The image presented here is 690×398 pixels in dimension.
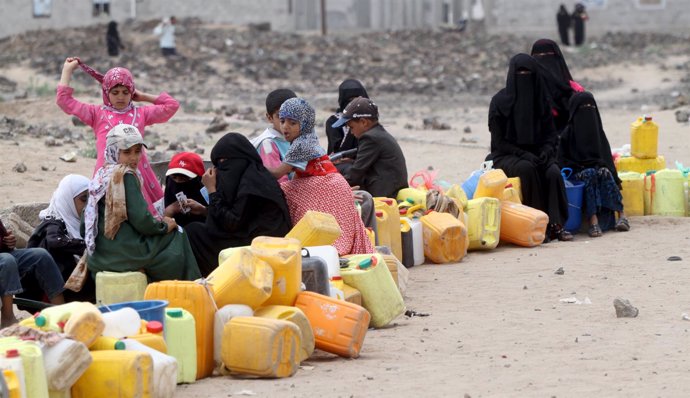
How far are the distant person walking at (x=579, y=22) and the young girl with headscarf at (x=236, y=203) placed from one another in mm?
29058

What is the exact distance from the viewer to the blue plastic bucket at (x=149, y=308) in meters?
5.23

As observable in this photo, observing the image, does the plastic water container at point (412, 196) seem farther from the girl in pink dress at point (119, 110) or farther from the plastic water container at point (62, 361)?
the plastic water container at point (62, 361)

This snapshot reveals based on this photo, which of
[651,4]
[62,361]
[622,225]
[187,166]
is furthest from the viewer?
[651,4]

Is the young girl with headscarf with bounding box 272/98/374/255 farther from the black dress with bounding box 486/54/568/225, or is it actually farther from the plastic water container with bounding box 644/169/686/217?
the plastic water container with bounding box 644/169/686/217

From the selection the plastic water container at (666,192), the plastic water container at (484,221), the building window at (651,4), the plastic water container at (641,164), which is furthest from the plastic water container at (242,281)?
the building window at (651,4)

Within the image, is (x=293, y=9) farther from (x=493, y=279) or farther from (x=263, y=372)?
(x=263, y=372)

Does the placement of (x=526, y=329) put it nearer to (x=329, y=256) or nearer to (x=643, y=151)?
(x=329, y=256)

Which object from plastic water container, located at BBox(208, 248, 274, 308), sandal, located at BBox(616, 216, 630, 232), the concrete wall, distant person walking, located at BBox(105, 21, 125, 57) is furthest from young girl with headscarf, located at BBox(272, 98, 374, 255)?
the concrete wall

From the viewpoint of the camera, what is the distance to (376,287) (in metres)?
6.46

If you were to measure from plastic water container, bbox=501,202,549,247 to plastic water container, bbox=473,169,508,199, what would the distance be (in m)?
0.15

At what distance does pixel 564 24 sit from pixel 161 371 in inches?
1257

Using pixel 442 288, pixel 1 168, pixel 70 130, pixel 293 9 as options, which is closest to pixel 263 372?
pixel 442 288

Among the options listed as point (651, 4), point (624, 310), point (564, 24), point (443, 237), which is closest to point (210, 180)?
point (443, 237)

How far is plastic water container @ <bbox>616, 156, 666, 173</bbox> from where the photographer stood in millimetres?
10539
